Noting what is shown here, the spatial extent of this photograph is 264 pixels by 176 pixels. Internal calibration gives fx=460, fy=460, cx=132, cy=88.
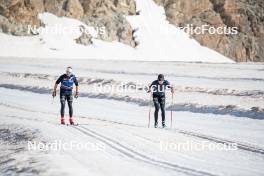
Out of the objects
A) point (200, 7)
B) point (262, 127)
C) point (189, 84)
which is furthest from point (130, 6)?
point (262, 127)

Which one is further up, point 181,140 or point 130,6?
point 130,6

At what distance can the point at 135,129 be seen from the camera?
15203 millimetres

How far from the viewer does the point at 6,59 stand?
49156 mm

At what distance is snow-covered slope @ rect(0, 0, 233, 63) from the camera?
58.9 m

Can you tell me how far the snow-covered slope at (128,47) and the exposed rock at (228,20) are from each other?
9.13ft

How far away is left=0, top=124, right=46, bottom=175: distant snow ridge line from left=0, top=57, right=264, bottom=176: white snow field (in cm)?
3

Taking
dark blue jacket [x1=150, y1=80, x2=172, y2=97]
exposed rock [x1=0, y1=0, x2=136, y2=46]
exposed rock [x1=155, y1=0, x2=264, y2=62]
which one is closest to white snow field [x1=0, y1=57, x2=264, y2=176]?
dark blue jacket [x1=150, y1=80, x2=172, y2=97]

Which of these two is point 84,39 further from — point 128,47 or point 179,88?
point 179,88

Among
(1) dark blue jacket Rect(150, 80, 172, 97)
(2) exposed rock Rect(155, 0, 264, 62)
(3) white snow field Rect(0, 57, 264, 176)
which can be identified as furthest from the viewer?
(2) exposed rock Rect(155, 0, 264, 62)

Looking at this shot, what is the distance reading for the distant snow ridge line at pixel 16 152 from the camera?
9.84 meters

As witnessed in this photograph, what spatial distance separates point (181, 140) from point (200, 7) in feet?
235

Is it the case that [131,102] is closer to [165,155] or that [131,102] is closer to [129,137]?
[129,137]

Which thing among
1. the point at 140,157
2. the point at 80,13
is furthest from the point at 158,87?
the point at 80,13

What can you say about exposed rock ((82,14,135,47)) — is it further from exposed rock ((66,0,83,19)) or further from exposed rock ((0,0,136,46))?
exposed rock ((66,0,83,19))
